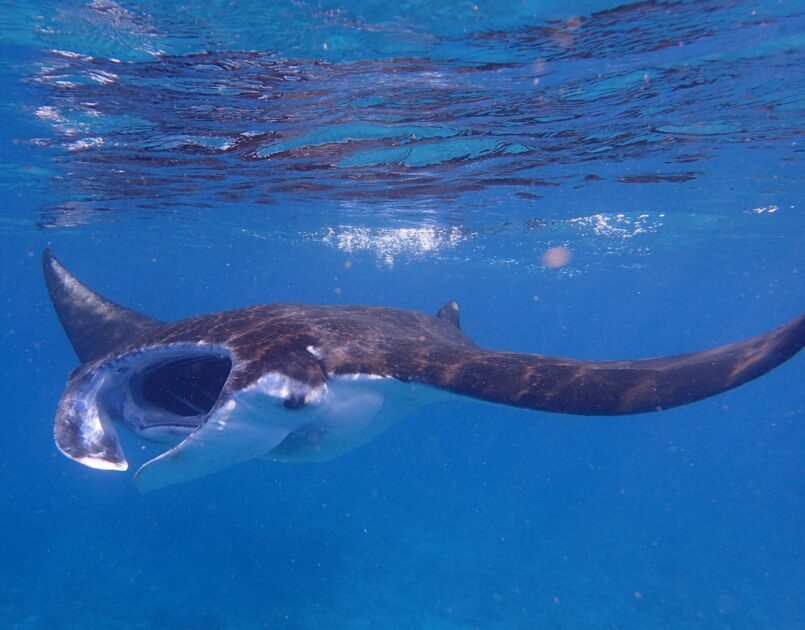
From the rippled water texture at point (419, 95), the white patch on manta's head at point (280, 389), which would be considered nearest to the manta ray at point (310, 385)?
the white patch on manta's head at point (280, 389)

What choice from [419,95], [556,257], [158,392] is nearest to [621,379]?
[158,392]

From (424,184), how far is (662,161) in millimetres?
7193

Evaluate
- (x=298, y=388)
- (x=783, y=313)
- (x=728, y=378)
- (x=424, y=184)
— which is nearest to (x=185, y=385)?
(x=298, y=388)

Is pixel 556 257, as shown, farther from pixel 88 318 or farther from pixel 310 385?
pixel 310 385

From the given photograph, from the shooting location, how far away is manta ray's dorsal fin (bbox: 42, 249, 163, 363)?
6926 millimetres

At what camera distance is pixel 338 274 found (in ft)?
191

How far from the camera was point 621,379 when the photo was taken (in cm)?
407

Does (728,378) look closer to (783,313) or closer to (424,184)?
(424,184)

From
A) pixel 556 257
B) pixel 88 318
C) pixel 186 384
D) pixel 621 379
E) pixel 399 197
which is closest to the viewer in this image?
pixel 621 379

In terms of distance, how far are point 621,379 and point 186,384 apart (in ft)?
15.7

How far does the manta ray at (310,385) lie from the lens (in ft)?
12.3

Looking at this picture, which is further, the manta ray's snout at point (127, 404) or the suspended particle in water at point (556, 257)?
the suspended particle in water at point (556, 257)

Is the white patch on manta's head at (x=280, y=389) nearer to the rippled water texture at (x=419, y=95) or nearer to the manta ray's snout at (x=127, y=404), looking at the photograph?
the manta ray's snout at (x=127, y=404)

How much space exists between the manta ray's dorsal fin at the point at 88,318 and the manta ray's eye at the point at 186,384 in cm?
110
